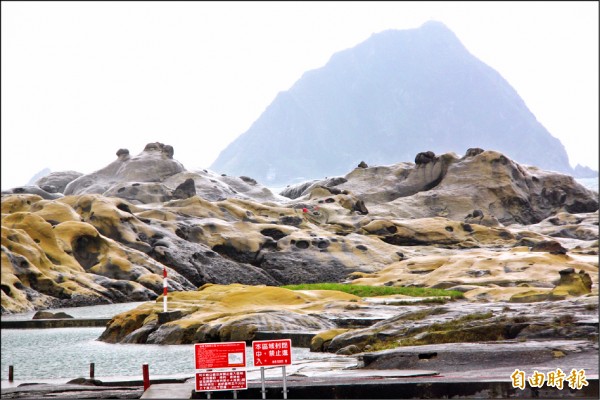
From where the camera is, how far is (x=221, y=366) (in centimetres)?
1783

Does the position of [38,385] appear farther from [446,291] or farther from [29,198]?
[29,198]

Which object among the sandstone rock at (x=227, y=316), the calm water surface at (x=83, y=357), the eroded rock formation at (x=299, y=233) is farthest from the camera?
the eroded rock formation at (x=299, y=233)

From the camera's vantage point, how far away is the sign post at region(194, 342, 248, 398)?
1775cm

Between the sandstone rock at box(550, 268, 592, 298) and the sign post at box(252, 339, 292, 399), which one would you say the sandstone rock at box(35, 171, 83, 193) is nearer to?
the sandstone rock at box(550, 268, 592, 298)

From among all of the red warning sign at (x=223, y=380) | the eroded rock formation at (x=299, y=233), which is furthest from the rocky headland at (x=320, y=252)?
the red warning sign at (x=223, y=380)

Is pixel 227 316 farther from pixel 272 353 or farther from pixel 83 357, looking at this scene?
pixel 272 353

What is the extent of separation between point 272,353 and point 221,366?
1.11m

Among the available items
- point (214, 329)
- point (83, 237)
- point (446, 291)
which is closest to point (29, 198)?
point (83, 237)

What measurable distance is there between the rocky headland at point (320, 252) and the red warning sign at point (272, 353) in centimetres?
1171

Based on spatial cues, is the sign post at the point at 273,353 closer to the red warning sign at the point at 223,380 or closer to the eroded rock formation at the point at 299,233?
the red warning sign at the point at 223,380

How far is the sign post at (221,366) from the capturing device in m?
17.8

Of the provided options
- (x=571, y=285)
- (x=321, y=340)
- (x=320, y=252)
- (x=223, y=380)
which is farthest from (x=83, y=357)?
(x=320, y=252)

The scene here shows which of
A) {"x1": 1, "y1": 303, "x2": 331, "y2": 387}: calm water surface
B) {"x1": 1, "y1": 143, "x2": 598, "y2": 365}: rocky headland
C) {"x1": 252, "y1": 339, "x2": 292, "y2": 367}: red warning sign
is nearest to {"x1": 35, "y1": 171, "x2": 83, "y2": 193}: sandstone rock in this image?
{"x1": 1, "y1": 143, "x2": 598, "y2": 365}: rocky headland

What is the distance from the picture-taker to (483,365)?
75.7 feet
